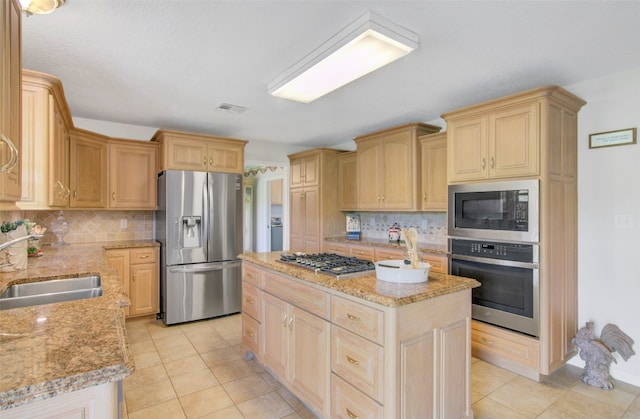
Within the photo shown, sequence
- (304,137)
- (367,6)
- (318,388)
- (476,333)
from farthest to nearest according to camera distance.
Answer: (304,137)
(476,333)
(318,388)
(367,6)

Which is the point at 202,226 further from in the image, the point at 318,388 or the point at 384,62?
the point at 384,62

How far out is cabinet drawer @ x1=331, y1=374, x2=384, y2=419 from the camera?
5.27 ft

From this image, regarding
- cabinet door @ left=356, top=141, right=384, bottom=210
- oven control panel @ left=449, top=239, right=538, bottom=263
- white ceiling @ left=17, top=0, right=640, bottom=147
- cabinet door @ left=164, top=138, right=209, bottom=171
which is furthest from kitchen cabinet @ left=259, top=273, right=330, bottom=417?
cabinet door @ left=356, top=141, right=384, bottom=210

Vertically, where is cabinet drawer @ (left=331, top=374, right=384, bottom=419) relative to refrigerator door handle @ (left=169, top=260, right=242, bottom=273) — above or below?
below

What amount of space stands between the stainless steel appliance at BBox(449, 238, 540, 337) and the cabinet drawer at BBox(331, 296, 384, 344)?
1626mm

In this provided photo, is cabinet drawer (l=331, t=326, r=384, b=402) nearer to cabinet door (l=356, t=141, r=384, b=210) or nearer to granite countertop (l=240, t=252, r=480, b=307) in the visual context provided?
granite countertop (l=240, t=252, r=480, b=307)

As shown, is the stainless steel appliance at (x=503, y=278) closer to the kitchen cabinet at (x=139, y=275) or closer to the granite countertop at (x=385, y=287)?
the granite countertop at (x=385, y=287)

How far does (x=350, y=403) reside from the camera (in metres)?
1.73

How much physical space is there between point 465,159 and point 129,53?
272 cm

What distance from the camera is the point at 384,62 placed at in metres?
2.07

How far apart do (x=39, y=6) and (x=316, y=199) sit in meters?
3.56

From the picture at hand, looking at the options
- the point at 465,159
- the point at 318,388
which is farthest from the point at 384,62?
the point at 318,388

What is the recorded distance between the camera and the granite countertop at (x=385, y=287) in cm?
157

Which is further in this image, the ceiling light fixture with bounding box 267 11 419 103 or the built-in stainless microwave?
the built-in stainless microwave
